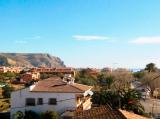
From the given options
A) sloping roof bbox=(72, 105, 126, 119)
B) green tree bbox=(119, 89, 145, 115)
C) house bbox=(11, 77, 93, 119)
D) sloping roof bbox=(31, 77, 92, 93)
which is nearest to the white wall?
house bbox=(11, 77, 93, 119)

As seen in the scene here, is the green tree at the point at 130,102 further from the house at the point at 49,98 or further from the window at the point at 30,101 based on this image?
the window at the point at 30,101

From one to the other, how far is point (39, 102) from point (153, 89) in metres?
60.3

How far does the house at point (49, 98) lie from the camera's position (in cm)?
4259

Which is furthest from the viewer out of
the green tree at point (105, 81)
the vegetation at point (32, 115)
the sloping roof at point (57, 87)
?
the green tree at point (105, 81)

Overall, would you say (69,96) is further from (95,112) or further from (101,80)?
(101,80)

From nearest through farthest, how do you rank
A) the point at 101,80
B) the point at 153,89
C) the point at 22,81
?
the point at 153,89
the point at 101,80
the point at 22,81

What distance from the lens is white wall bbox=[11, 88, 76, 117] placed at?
140 feet

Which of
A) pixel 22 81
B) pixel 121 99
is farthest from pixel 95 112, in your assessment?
pixel 22 81

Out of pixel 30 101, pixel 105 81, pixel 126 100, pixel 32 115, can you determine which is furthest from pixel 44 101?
pixel 105 81

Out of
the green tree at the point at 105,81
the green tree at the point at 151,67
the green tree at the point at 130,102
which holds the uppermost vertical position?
the green tree at the point at 151,67

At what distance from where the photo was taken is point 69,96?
42.6 metres

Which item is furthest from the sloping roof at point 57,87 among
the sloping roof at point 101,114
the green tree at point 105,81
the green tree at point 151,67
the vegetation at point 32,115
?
the green tree at point 151,67

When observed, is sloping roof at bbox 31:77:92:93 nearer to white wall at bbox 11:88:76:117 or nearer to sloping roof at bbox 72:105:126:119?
white wall at bbox 11:88:76:117

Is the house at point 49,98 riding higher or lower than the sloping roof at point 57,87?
lower
